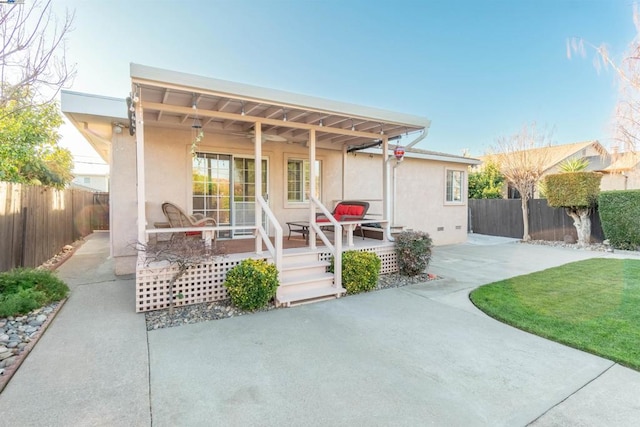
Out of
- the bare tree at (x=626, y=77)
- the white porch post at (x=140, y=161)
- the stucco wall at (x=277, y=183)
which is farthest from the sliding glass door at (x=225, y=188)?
the bare tree at (x=626, y=77)

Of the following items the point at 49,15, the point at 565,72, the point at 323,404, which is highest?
the point at 565,72

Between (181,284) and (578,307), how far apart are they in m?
6.08

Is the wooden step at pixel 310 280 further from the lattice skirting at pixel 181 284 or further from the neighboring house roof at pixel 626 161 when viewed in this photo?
the neighboring house roof at pixel 626 161

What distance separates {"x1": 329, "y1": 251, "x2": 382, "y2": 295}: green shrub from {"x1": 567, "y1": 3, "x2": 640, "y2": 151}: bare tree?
721 centimetres

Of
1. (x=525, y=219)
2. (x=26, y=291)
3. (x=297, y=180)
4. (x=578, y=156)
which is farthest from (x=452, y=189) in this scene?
(x=578, y=156)

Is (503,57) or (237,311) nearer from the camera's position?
(237,311)

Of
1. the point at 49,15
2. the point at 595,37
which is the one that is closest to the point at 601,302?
the point at 595,37

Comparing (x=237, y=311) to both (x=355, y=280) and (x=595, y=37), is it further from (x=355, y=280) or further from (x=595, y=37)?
(x=595, y=37)

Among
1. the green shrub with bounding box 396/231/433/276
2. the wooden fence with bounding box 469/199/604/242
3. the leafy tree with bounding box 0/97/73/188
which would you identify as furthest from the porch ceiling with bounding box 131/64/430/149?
the wooden fence with bounding box 469/199/604/242

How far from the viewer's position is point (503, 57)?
1280 cm

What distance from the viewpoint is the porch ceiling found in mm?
4438

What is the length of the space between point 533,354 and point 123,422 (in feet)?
12.8

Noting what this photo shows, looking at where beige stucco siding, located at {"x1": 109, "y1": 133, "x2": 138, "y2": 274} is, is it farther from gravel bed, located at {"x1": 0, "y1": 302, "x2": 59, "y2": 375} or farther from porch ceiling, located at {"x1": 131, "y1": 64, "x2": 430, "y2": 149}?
gravel bed, located at {"x1": 0, "y1": 302, "x2": 59, "y2": 375}

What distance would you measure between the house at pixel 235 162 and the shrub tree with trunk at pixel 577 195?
18.2ft
